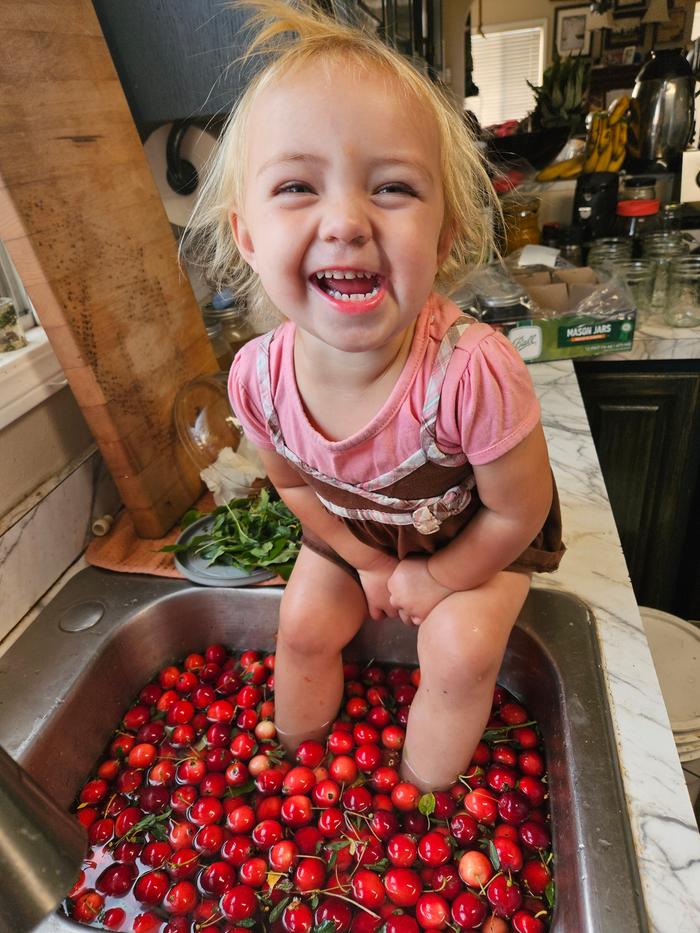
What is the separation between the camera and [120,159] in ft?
3.49

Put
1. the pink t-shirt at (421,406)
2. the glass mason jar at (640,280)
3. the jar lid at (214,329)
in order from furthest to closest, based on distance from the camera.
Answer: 1. the glass mason jar at (640,280)
2. the jar lid at (214,329)
3. the pink t-shirt at (421,406)

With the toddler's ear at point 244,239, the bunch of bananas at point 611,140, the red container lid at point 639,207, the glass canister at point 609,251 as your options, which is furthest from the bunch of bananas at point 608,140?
the toddler's ear at point 244,239

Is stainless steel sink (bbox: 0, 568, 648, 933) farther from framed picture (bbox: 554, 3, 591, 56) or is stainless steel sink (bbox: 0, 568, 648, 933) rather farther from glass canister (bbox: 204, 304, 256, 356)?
framed picture (bbox: 554, 3, 591, 56)

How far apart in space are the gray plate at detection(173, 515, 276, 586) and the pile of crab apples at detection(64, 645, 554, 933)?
145 millimetres

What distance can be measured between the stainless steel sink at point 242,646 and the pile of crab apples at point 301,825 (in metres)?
0.04

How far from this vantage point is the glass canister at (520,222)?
6.07ft

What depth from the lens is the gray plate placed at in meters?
1.03

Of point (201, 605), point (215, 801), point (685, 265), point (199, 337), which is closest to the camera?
point (215, 801)

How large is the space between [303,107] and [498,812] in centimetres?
80

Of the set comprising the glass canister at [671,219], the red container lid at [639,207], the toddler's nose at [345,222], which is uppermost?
the toddler's nose at [345,222]

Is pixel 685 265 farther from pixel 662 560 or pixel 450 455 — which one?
pixel 450 455

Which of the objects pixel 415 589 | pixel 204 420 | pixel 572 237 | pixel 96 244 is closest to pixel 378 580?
pixel 415 589

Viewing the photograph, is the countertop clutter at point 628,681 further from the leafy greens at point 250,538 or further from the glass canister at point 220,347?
the glass canister at point 220,347

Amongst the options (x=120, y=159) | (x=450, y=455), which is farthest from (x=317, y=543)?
(x=120, y=159)
